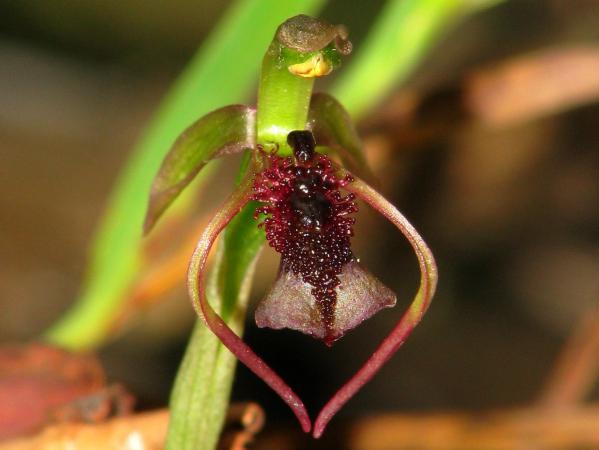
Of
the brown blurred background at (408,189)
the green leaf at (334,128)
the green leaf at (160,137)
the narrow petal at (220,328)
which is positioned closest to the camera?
the narrow petal at (220,328)

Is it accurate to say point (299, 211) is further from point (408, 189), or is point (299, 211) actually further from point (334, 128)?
point (408, 189)

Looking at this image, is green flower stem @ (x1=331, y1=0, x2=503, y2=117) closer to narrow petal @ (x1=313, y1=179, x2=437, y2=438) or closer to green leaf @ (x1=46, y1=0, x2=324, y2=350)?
green leaf @ (x1=46, y1=0, x2=324, y2=350)

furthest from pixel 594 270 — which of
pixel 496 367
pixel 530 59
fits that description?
pixel 530 59

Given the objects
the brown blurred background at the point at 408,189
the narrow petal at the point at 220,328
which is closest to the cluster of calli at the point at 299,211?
the narrow petal at the point at 220,328

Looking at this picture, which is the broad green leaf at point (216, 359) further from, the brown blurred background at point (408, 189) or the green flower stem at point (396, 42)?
the brown blurred background at point (408, 189)

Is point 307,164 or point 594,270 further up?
point 307,164

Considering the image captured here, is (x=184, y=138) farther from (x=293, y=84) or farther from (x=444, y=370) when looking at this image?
(x=444, y=370)

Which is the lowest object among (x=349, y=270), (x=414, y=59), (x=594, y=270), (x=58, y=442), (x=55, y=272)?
(x=55, y=272)

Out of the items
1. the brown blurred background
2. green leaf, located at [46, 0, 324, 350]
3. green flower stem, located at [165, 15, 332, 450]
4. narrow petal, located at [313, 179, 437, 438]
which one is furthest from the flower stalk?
the brown blurred background
